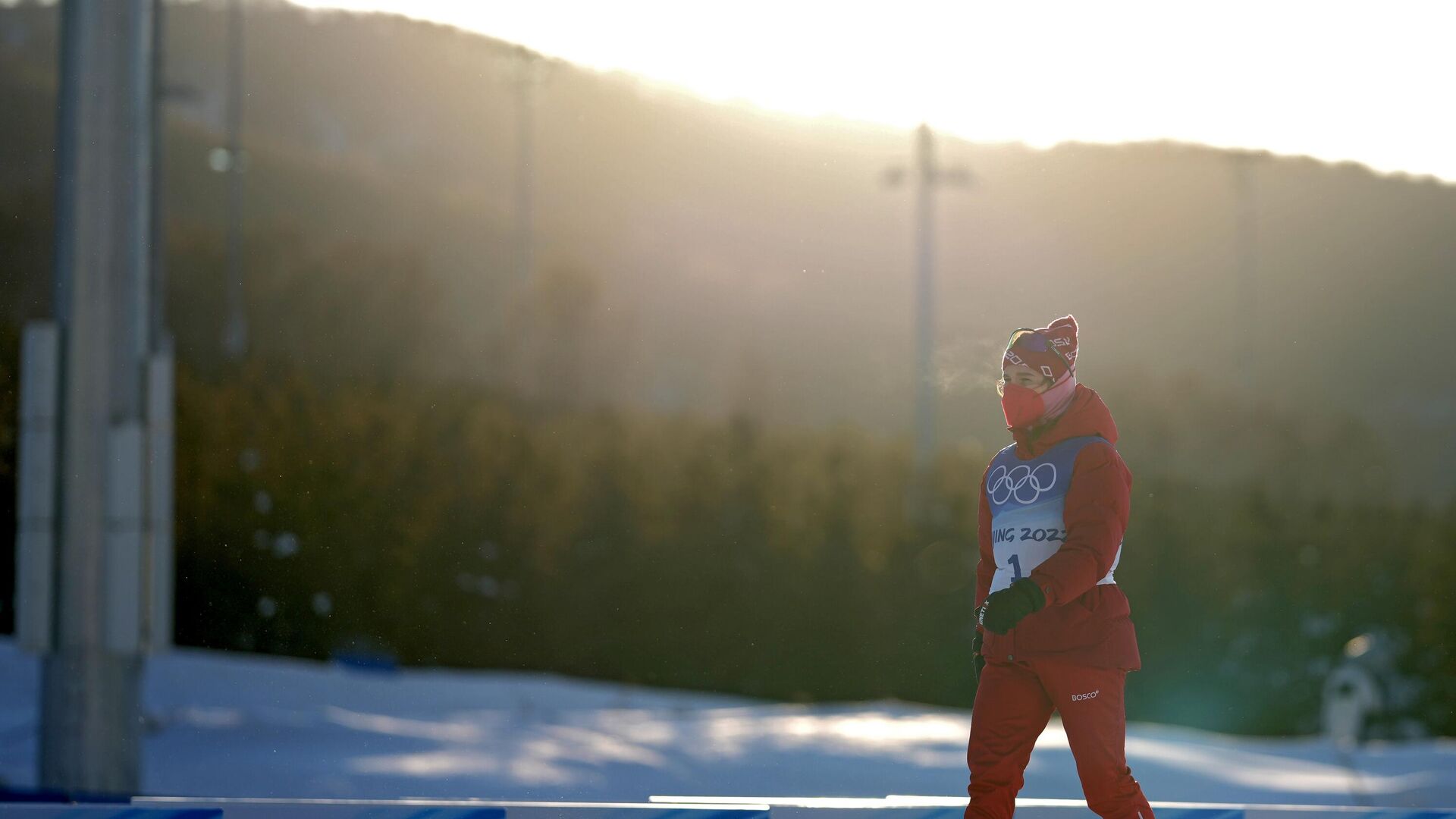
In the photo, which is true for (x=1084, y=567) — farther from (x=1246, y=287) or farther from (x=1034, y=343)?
(x=1246, y=287)

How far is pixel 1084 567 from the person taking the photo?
2990 mm

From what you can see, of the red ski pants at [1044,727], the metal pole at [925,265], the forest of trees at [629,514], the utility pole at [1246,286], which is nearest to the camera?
the red ski pants at [1044,727]

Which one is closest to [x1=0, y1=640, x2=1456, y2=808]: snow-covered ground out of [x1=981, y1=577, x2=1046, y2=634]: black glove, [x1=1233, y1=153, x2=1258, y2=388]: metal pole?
[x1=981, y1=577, x2=1046, y2=634]: black glove

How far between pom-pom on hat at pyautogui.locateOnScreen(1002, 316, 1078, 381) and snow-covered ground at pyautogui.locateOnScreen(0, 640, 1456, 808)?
4272mm

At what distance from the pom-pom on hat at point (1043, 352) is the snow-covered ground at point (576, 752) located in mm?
4272

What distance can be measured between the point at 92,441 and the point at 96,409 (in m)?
0.14

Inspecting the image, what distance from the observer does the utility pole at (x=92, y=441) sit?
6289mm

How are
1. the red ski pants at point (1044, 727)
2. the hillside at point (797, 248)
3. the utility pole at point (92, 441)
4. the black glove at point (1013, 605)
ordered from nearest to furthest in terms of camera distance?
the black glove at point (1013, 605) < the red ski pants at point (1044, 727) < the utility pole at point (92, 441) < the hillside at point (797, 248)

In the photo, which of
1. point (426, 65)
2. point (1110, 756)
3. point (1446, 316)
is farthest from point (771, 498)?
point (426, 65)

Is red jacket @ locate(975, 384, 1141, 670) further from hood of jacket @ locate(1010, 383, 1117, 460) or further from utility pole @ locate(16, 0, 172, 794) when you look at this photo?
utility pole @ locate(16, 0, 172, 794)

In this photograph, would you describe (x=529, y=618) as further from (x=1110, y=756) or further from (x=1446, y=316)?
(x=1446, y=316)

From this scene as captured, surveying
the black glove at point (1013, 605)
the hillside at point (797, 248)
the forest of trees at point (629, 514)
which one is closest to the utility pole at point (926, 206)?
the hillside at point (797, 248)

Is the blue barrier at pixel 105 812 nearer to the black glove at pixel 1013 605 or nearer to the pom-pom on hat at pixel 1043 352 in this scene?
the black glove at pixel 1013 605

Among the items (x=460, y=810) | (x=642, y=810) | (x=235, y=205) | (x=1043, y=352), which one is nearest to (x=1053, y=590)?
(x=1043, y=352)
